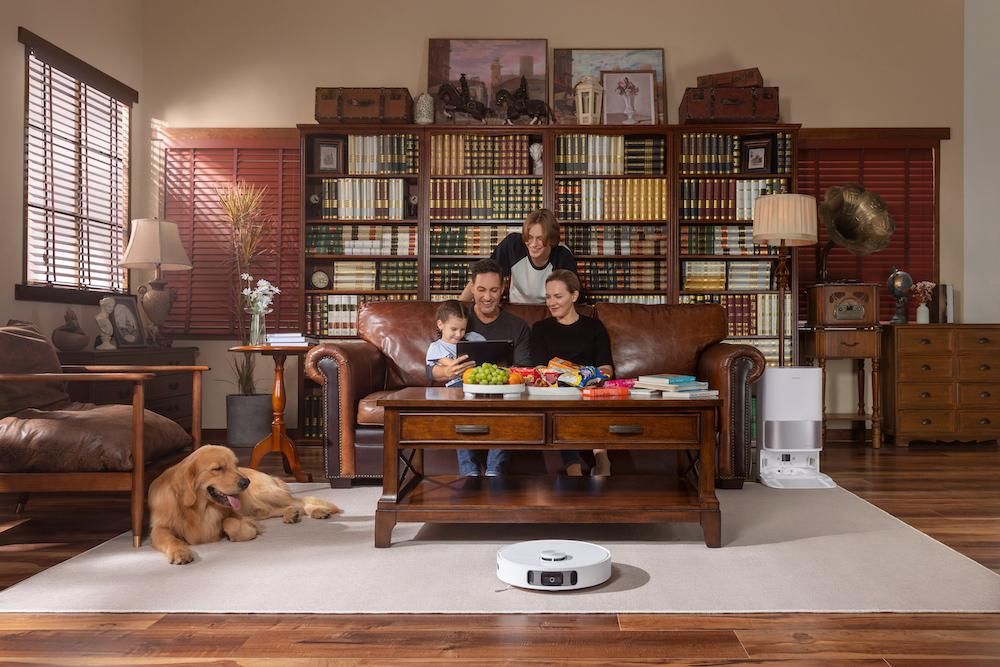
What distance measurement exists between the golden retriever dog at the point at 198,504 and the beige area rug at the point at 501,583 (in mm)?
52

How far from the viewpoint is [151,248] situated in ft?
16.3

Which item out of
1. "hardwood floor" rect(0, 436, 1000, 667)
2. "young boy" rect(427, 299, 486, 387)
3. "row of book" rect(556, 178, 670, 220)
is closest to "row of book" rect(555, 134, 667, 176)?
"row of book" rect(556, 178, 670, 220)

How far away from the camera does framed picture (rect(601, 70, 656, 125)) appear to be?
600 centimetres

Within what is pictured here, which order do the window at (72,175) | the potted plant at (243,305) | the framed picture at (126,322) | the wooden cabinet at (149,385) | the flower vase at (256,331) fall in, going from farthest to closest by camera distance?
the potted plant at (243,305), the framed picture at (126,322), the window at (72,175), the flower vase at (256,331), the wooden cabinet at (149,385)

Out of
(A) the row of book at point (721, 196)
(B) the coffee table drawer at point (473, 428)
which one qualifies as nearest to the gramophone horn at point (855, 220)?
(A) the row of book at point (721, 196)

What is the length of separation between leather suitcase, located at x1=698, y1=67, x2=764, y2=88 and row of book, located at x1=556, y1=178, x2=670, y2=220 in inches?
29.2

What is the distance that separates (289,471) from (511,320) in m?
1.51

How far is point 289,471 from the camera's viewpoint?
459 centimetres

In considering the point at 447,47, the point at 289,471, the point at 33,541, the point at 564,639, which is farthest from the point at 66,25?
the point at 564,639

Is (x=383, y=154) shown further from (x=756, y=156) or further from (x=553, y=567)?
(x=553, y=567)

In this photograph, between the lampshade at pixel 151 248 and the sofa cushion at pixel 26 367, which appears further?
the lampshade at pixel 151 248

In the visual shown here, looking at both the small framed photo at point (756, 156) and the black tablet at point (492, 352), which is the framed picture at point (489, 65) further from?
the black tablet at point (492, 352)

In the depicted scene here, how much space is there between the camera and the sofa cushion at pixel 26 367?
319cm

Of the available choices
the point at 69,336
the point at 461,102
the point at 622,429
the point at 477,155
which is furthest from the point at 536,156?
the point at 622,429
